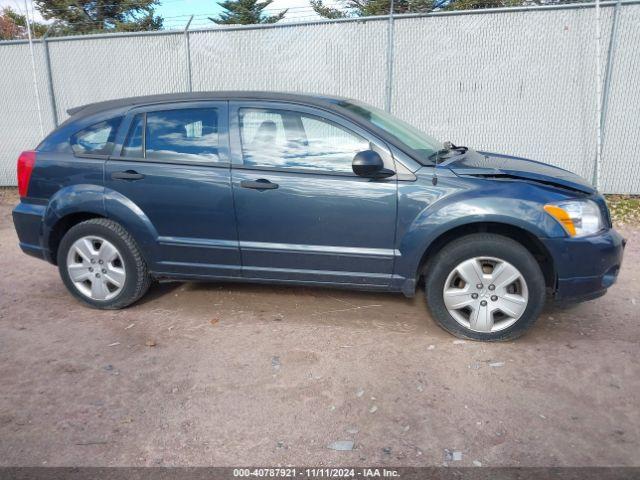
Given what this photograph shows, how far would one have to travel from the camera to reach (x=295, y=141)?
3.67m

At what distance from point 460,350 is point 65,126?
11.7 feet

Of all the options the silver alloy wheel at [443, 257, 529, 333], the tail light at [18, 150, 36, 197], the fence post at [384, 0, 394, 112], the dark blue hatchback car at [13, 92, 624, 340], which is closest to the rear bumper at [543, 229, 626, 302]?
the dark blue hatchback car at [13, 92, 624, 340]

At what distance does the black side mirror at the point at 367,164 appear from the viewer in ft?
11.0

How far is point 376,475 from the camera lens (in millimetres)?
2289

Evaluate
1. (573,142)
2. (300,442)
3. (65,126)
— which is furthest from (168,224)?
(573,142)

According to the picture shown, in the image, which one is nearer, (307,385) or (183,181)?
(307,385)

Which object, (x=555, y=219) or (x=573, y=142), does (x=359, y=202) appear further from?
(x=573, y=142)

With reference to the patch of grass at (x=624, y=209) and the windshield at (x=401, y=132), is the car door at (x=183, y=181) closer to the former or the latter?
the windshield at (x=401, y=132)

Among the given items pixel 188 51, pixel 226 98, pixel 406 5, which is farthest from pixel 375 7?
pixel 226 98

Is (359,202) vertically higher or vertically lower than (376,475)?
higher

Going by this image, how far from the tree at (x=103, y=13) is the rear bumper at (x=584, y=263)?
805 inches

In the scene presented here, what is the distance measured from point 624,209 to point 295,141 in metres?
5.69

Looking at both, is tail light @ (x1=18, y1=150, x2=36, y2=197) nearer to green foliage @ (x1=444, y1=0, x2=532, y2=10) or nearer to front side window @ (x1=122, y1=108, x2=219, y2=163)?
front side window @ (x1=122, y1=108, x2=219, y2=163)

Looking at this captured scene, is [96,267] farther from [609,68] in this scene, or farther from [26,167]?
[609,68]
